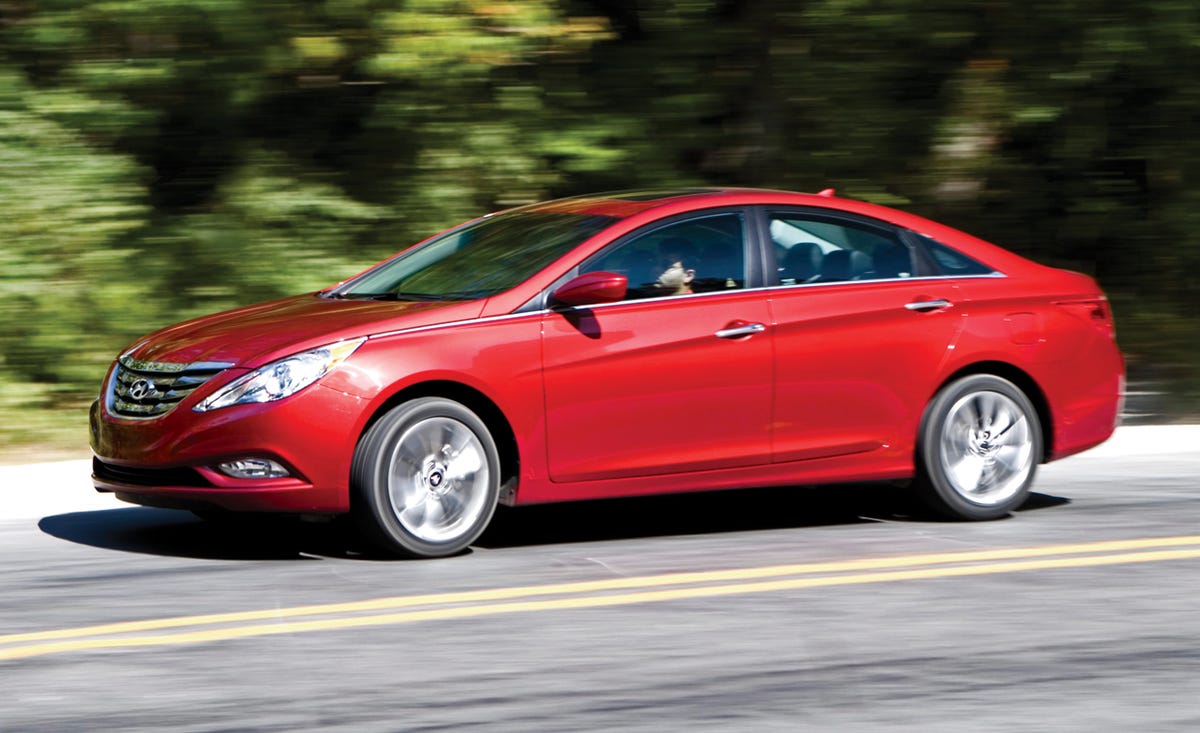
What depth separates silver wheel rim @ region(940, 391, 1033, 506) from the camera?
8484 millimetres

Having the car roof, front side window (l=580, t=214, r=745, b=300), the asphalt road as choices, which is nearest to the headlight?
the asphalt road

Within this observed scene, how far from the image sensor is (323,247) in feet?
40.5

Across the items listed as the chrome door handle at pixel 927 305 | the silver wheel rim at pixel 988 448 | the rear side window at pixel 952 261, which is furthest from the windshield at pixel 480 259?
the silver wheel rim at pixel 988 448

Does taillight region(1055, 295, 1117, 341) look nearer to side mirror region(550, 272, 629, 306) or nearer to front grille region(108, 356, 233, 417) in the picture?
side mirror region(550, 272, 629, 306)

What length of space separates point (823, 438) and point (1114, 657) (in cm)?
248

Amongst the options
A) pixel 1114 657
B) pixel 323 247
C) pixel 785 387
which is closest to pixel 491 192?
pixel 323 247

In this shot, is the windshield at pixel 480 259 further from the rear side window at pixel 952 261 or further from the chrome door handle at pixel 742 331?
the rear side window at pixel 952 261

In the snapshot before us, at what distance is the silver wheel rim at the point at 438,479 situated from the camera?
24.1 feet

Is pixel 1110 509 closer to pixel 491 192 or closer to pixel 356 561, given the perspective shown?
pixel 356 561

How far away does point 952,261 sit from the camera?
28.3ft

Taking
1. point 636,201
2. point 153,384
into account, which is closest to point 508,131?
point 636,201

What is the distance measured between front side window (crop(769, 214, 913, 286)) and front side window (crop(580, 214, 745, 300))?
0.22 m

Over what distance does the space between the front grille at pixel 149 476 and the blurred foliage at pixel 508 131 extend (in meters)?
3.22

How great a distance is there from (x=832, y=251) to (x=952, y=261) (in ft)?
2.12
